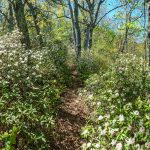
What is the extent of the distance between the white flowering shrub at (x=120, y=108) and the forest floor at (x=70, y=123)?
1.27 ft

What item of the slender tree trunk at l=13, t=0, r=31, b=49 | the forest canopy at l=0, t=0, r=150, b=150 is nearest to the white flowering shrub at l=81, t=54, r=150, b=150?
the forest canopy at l=0, t=0, r=150, b=150

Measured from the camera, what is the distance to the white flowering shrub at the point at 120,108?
531cm

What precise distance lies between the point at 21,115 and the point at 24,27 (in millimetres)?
8217

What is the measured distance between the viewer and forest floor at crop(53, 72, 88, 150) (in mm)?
7480

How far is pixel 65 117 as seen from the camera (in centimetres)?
898

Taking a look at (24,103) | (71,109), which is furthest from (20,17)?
(24,103)

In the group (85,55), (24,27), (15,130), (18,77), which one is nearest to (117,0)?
(85,55)

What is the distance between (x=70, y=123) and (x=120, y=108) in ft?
7.52

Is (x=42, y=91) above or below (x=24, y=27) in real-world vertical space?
below

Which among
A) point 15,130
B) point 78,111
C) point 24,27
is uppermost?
point 24,27

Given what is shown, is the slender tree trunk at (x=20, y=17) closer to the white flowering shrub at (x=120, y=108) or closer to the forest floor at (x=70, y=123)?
the forest floor at (x=70, y=123)

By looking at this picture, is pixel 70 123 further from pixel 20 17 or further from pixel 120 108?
pixel 20 17

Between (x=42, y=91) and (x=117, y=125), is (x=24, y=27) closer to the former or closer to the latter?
(x=42, y=91)

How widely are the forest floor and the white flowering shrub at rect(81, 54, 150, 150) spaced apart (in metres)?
0.39
